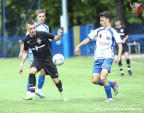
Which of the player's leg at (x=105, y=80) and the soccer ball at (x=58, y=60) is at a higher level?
the soccer ball at (x=58, y=60)

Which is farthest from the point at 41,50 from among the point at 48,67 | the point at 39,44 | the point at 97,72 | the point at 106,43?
the point at 106,43

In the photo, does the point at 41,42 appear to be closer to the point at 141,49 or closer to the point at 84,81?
the point at 84,81

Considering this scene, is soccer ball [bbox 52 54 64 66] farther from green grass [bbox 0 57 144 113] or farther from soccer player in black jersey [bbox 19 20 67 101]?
green grass [bbox 0 57 144 113]

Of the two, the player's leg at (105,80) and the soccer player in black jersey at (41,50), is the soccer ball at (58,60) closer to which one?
the soccer player in black jersey at (41,50)

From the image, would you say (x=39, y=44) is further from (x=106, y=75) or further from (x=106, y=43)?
(x=106, y=75)

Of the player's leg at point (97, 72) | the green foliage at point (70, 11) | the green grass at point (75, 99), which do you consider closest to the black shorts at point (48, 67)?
the green grass at point (75, 99)

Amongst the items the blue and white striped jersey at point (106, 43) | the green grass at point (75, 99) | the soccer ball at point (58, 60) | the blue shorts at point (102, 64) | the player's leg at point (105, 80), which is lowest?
the green grass at point (75, 99)

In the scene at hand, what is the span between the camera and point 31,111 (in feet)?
29.0

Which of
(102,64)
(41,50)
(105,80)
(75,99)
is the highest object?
(41,50)

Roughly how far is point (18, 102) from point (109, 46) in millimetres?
2385

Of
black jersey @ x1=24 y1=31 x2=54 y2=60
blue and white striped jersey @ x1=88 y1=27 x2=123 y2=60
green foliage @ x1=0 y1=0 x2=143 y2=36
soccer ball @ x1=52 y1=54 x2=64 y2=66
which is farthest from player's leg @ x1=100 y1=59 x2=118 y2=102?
green foliage @ x1=0 y1=0 x2=143 y2=36

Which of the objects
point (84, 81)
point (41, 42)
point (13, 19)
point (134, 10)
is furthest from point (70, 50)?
point (41, 42)

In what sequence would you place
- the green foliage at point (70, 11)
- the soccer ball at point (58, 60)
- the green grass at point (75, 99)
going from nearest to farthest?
the green grass at point (75, 99)
the soccer ball at point (58, 60)
the green foliage at point (70, 11)

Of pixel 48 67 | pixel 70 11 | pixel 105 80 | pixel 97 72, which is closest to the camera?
pixel 105 80
